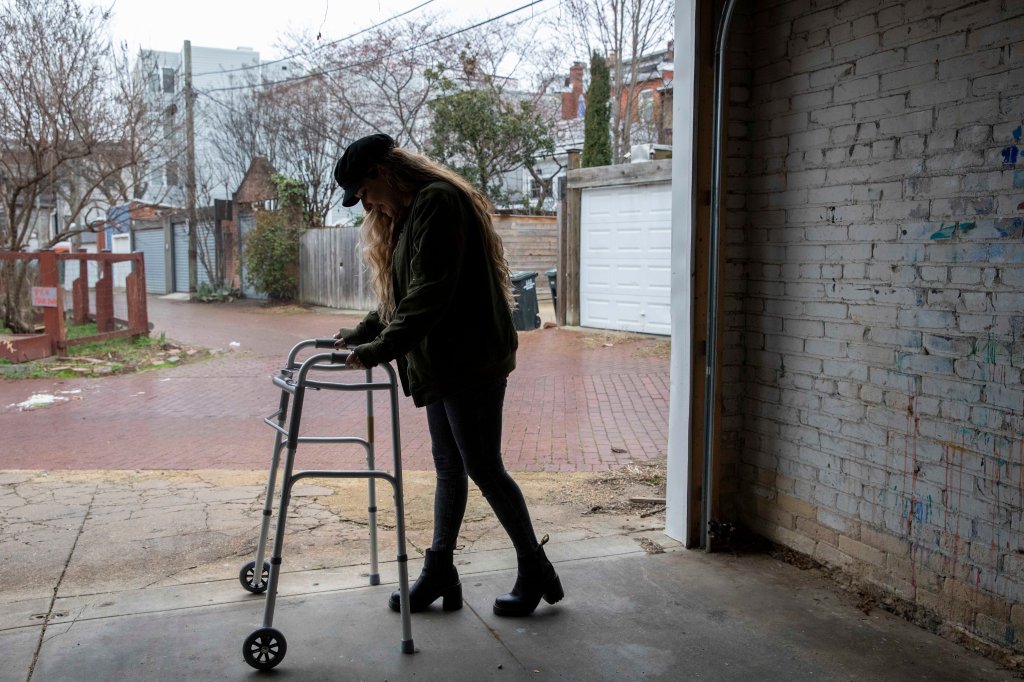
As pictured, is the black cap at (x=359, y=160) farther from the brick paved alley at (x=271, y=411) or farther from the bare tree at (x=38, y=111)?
the bare tree at (x=38, y=111)

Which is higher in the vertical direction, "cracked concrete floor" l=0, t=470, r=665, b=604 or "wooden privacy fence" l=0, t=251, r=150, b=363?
"wooden privacy fence" l=0, t=251, r=150, b=363

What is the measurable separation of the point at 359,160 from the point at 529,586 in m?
1.78

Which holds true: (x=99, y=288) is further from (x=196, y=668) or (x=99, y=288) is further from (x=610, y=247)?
(x=196, y=668)

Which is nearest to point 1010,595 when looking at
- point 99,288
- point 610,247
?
point 610,247

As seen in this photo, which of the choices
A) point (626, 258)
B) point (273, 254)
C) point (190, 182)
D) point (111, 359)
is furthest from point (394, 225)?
point (190, 182)

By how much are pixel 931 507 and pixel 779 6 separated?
2.29 meters

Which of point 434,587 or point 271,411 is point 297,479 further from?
point 271,411

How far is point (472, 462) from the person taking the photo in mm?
3324

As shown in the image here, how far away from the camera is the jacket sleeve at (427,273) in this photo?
9.87ft

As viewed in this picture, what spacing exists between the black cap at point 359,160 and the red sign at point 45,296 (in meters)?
9.92

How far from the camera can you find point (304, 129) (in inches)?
901

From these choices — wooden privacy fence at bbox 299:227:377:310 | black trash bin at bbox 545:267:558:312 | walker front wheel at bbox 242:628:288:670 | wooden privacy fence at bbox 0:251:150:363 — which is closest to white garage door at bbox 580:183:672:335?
black trash bin at bbox 545:267:558:312

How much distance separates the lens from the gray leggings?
10.8 ft

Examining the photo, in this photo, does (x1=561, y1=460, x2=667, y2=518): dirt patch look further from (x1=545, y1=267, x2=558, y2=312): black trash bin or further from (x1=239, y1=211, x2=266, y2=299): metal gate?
(x1=239, y1=211, x2=266, y2=299): metal gate
